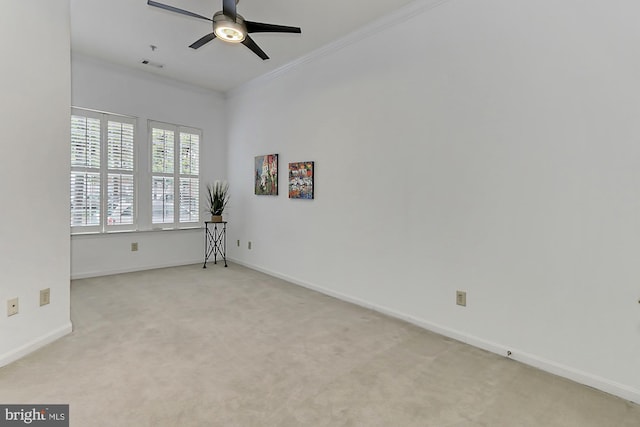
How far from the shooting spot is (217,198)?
17.4ft

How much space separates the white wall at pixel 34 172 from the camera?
7.03 feet

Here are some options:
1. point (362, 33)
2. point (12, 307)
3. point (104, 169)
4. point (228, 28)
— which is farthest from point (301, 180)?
point (12, 307)

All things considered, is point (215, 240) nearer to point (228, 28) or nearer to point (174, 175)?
point (174, 175)

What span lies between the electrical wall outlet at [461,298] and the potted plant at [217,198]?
12.8 ft

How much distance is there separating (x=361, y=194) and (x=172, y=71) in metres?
3.49

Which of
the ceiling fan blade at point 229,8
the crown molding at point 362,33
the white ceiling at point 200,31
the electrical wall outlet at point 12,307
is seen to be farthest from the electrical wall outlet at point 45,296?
the crown molding at point 362,33

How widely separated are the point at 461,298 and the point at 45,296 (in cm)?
330

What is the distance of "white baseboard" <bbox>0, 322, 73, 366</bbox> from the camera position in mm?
2134

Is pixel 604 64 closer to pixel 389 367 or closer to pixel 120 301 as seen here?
pixel 389 367

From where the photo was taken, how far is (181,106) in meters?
5.23

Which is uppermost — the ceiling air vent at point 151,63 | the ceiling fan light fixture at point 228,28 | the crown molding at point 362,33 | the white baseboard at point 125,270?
the ceiling air vent at point 151,63

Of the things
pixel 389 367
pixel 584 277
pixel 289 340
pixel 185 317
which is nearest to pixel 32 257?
pixel 185 317

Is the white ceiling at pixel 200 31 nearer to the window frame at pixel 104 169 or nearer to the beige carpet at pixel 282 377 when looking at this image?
the window frame at pixel 104 169

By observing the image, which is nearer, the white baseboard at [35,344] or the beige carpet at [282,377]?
the beige carpet at [282,377]
